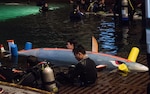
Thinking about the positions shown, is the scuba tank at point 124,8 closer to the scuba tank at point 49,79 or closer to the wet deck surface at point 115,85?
the wet deck surface at point 115,85

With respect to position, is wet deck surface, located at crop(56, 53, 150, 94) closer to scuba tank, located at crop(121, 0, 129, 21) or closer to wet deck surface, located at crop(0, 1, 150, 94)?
wet deck surface, located at crop(0, 1, 150, 94)

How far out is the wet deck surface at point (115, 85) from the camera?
7359 millimetres

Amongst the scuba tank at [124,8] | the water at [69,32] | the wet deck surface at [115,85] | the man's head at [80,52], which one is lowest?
the wet deck surface at [115,85]

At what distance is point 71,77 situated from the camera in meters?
7.82

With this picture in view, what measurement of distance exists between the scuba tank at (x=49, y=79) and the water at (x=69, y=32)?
3533 mm

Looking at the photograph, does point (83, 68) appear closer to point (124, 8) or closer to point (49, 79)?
point (49, 79)

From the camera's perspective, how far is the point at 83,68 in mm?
7305

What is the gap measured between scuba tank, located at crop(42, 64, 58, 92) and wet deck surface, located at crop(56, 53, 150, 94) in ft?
1.97

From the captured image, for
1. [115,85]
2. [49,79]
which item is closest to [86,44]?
[115,85]

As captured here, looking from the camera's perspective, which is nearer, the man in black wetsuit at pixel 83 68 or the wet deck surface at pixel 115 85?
the man in black wetsuit at pixel 83 68

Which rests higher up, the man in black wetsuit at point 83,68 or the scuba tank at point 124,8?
the scuba tank at point 124,8

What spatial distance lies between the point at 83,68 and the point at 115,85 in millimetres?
1038

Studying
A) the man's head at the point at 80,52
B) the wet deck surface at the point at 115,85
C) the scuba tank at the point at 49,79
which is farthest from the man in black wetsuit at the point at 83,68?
the scuba tank at the point at 49,79

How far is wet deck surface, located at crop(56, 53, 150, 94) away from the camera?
736 centimetres
